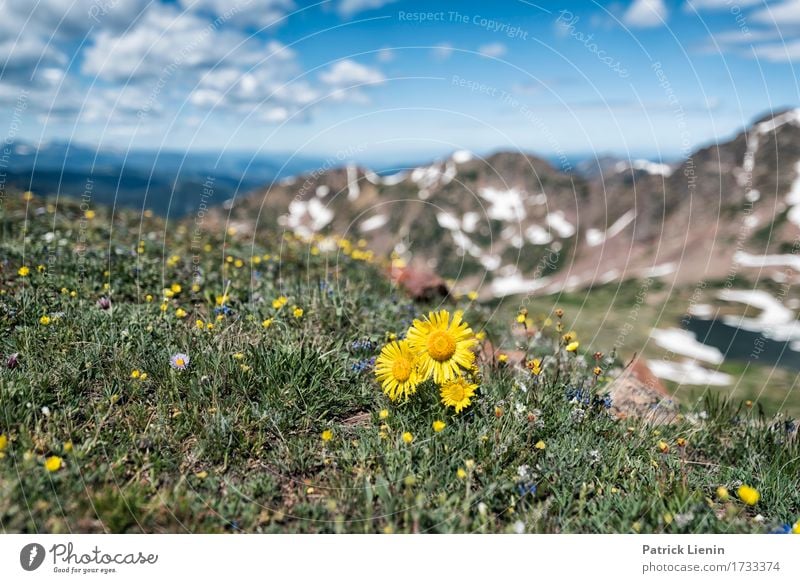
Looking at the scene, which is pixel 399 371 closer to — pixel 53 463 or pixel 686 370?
pixel 53 463

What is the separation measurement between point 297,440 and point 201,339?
1.90 metres

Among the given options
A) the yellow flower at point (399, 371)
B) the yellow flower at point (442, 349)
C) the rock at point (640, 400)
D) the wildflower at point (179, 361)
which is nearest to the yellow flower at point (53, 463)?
the wildflower at point (179, 361)

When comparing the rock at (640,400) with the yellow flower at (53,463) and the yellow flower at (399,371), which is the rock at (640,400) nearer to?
the yellow flower at (399,371)

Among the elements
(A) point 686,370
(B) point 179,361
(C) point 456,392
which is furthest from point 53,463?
(A) point 686,370

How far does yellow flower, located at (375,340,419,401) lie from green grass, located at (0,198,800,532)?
0.20 m

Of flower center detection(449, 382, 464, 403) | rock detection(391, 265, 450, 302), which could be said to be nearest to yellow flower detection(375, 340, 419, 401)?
flower center detection(449, 382, 464, 403)

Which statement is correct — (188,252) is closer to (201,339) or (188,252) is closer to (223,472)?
(201,339)

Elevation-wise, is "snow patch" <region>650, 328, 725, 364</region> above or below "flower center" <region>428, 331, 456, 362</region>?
above

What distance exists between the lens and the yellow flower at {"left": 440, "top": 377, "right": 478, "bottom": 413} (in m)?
4.86

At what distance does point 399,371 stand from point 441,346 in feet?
1.46

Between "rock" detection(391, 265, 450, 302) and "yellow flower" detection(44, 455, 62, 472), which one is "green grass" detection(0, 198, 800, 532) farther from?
"rock" detection(391, 265, 450, 302)

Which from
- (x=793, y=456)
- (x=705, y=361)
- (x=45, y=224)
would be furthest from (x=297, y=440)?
(x=705, y=361)

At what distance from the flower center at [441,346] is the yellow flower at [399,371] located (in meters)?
0.20

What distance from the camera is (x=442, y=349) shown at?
4941 mm
